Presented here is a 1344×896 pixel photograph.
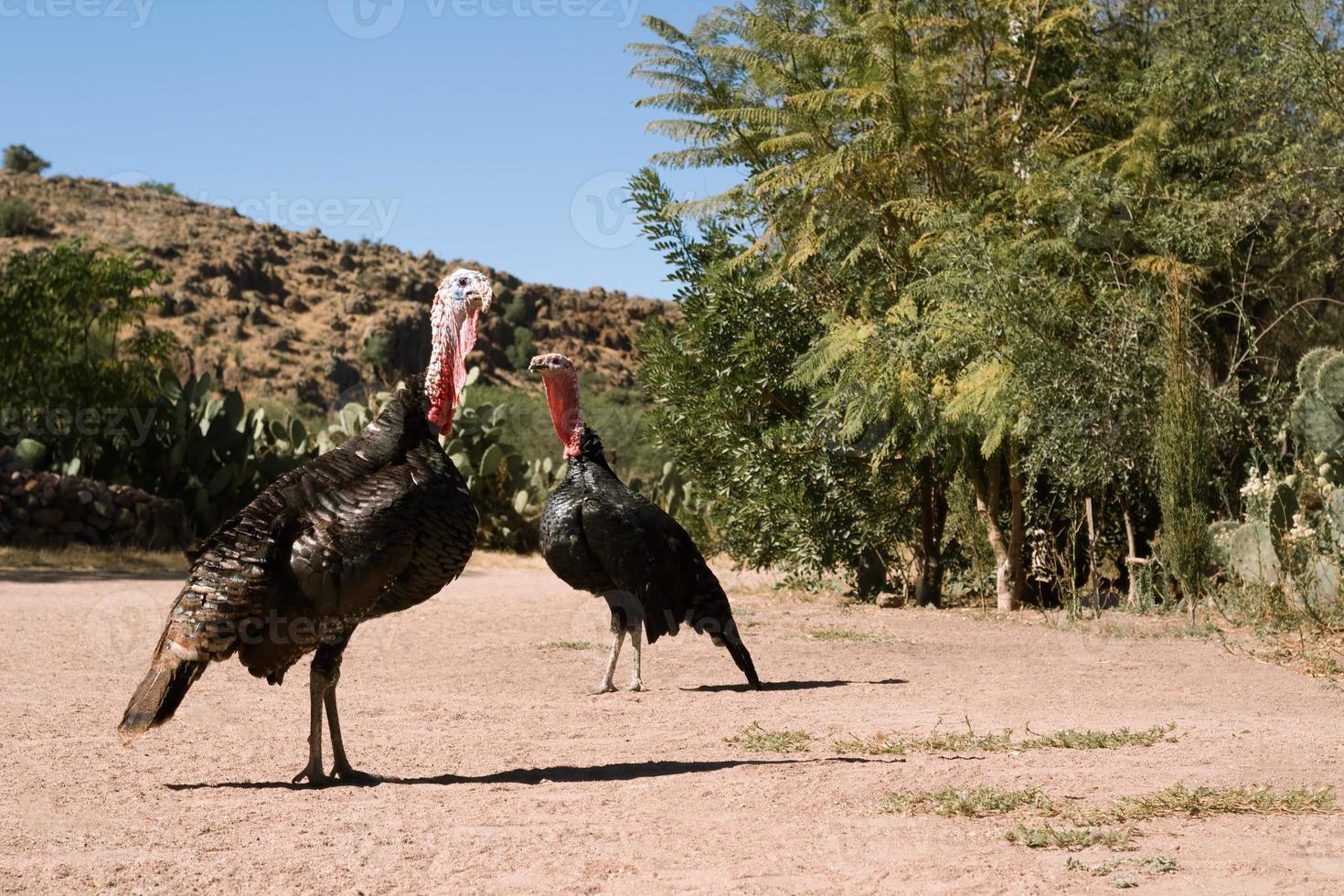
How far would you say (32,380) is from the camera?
2038 centimetres

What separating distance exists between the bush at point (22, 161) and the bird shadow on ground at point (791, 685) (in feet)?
187

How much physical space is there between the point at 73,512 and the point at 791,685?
12969 mm

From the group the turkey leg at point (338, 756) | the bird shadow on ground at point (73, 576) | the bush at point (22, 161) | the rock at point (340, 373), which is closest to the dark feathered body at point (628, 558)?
the turkey leg at point (338, 756)

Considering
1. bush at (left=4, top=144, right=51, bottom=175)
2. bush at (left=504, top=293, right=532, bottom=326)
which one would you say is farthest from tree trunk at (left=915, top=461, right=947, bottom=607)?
bush at (left=4, top=144, right=51, bottom=175)

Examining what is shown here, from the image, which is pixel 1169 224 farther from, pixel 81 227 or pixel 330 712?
pixel 81 227

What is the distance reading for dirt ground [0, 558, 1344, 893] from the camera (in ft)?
13.9

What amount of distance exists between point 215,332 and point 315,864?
44799mm

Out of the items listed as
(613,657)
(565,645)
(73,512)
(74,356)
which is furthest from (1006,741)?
(74,356)

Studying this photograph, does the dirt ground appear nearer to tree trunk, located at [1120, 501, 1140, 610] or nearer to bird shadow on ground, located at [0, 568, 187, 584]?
tree trunk, located at [1120, 501, 1140, 610]

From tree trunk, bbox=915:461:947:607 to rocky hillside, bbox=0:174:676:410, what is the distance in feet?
89.5

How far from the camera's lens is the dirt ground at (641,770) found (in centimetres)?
423

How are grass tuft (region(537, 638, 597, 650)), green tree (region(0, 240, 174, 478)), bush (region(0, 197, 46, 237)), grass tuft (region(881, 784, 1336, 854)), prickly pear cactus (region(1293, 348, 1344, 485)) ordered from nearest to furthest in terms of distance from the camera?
grass tuft (region(881, 784, 1336, 854))
prickly pear cactus (region(1293, 348, 1344, 485))
grass tuft (region(537, 638, 597, 650))
green tree (region(0, 240, 174, 478))
bush (region(0, 197, 46, 237))

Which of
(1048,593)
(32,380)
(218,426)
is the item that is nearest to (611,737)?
(1048,593)

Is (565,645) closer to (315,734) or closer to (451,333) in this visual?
(451,333)
